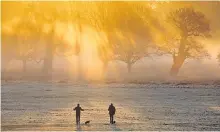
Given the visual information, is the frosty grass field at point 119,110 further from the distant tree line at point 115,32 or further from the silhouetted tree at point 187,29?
the distant tree line at point 115,32

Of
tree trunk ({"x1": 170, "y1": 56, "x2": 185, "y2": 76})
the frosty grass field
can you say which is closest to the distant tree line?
tree trunk ({"x1": 170, "y1": 56, "x2": 185, "y2": 76})

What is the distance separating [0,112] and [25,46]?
68.0 m

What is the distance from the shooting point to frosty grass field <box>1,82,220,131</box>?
29.5m

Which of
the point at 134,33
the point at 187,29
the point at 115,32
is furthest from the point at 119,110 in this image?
→ the point at 115,32

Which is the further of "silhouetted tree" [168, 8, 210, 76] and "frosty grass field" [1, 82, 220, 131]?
"silhouetted tree" [168, 8, 210, 76]

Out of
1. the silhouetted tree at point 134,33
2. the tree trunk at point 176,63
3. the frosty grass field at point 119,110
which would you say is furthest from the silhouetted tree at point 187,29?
the frosty grass field at point 119,110

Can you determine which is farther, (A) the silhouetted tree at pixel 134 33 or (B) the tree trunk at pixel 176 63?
(A) the silhouetted tree at pixel 134 33

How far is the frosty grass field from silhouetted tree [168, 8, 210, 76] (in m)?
29.2

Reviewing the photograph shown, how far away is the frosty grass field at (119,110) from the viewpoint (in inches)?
1162

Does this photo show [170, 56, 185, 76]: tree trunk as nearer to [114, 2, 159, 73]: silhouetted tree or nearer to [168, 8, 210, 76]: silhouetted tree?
[168, 8, 210, 76]: silhouetted tree

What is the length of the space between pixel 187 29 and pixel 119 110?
48.2 m

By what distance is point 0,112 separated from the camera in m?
35.6

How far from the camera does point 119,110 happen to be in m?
37.2

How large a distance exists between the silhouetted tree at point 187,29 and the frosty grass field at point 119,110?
95.8 feet
